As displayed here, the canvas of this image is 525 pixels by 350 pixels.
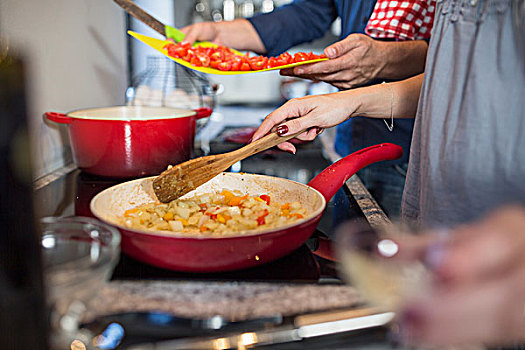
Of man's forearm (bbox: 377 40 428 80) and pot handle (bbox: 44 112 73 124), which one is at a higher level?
man's forearm (bbox: 377 40 428 80)

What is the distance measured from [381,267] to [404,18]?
0.90 metres

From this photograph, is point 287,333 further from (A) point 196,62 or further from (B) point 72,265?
(A) point 196,62

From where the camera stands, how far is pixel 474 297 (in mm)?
314

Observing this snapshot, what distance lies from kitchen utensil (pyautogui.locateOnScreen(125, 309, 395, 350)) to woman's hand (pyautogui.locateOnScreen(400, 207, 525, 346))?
0.33 ft

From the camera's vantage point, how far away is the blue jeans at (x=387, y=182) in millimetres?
1280

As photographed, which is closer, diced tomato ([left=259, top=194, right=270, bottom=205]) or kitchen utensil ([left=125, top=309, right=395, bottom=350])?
kitchen utensil ([left=125, top=309, right=395, bottom=350])

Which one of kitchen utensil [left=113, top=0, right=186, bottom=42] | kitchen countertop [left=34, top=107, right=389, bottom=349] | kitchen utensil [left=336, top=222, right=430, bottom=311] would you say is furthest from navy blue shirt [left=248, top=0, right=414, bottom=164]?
kitchen utensil [left=336, top=222, right=430, bottom=311]

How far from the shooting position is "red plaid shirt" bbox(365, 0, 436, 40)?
1.10m

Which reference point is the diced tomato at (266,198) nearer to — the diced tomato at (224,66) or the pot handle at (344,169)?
the pot handle at (344,169)

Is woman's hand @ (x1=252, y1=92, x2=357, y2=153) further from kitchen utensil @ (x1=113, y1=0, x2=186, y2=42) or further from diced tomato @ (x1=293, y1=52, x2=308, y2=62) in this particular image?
kitchen utensil @ (x1=113, y1=0, x2=186, y2=42)

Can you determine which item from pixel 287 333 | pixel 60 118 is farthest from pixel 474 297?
pixel 60 118

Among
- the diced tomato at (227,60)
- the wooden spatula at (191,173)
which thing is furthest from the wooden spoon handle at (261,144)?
the diced tomato at (227,60)

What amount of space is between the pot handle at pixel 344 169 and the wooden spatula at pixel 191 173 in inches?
4.8

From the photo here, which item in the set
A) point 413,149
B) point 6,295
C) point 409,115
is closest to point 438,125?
point 413,149
